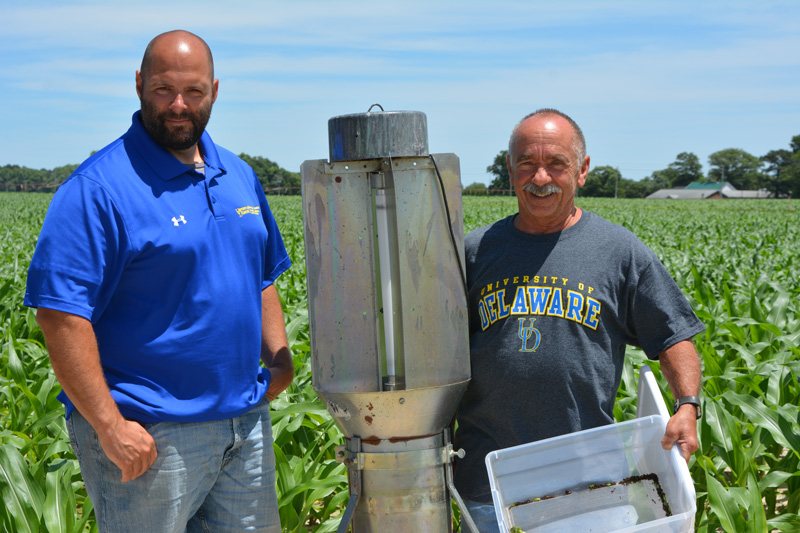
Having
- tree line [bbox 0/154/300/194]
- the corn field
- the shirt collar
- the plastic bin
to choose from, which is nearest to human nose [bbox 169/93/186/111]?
the shirt collar

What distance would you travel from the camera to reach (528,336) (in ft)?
7.47

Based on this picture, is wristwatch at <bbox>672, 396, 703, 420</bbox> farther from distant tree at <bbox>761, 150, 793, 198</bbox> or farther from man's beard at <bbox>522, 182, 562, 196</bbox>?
distant tree at <bbox>761, 150, 793, 198</bbox>

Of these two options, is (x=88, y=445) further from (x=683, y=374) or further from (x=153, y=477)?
(x=683, y=374)

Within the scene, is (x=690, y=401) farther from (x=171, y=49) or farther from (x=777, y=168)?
(x=777, y=168)

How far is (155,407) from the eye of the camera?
2096 mm

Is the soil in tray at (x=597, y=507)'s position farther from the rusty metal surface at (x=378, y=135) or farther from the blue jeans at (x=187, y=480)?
the rusty metal surface at (x=378, y=135)

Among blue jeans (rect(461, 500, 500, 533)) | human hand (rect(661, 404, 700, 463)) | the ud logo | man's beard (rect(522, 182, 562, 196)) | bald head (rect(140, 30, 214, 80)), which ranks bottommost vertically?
blue jeans (rect(461, 500, 500, 533))

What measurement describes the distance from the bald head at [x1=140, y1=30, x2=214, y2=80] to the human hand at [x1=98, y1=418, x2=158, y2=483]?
947mm

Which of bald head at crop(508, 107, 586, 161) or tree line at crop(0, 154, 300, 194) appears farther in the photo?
tree line at crop(0, 154, 300, 194)

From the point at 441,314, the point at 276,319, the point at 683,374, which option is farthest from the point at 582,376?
the point at 276,319

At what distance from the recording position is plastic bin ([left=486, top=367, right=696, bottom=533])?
2.07 m

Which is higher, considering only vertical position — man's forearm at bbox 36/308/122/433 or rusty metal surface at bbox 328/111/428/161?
rusty metal surface at bbox 328/111/428/161

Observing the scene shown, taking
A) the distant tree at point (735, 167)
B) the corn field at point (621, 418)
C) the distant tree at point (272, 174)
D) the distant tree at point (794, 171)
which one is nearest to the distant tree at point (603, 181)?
the distant tree at point (794, 171)

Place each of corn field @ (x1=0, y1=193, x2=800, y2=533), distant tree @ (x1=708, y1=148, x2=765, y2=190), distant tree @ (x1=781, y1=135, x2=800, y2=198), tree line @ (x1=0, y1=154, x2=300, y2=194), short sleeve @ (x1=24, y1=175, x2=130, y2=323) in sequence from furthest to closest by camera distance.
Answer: distant tree @ (x1=708, y1=148, x2=765, y2=190) < distant tree @ (x1=781, y1=135, x2=800, y2=198) < tree line @ (x1=0, y1=154, x2=300, y2=194) < corn field @ (x1=0, y1=193, x2=800, y2=533) < short sleeve @ (x1=24, y1=175, x2=130, y2=323)
